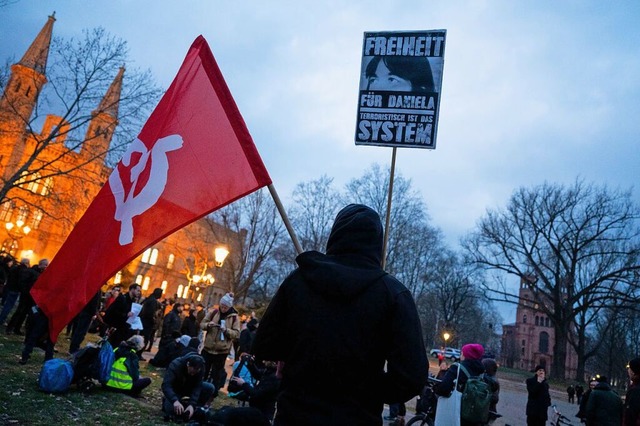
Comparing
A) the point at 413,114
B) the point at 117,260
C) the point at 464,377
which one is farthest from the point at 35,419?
the point at 413,114

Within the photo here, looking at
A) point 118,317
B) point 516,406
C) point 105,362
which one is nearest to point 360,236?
point 105,362

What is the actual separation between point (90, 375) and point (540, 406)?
8904 millimetres

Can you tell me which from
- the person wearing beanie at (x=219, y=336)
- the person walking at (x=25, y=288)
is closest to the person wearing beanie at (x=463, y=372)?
the person wearing beanie at (x=219, y=336)

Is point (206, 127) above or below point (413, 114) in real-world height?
below

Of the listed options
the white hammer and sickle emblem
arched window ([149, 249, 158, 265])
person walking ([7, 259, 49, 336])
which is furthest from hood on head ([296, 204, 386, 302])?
arched window ([149, 249, 158, 265])

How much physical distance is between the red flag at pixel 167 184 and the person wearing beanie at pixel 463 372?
12.8 feet

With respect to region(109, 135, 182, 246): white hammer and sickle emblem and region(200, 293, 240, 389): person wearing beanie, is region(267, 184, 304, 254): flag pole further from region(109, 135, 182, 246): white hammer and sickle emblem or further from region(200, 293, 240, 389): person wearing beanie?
region(200, 293, 240, 389): person wearing beanie

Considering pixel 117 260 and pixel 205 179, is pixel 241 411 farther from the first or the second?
pixel 205 179

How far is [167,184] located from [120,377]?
5.69 m

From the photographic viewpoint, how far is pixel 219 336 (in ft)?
29.6

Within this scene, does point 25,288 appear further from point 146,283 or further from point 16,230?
point 146,283

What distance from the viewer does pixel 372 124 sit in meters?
5.11

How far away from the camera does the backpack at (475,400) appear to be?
19.5ft

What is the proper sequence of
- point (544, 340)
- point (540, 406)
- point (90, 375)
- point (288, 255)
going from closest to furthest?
1. point (90, 375)
2. point (540, 406)
3. point (288, 255)
4. point (544, 340)
